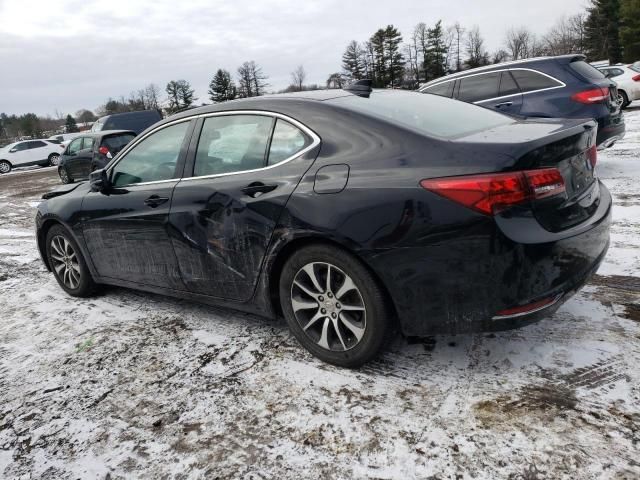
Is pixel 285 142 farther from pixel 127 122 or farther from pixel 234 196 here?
pixel 127 122

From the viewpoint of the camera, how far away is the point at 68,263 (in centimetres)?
445

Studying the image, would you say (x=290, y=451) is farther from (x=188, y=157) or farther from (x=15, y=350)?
(x=15, y=350)

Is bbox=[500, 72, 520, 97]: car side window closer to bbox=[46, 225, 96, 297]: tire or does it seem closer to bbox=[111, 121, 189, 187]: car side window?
bbox=[111, 121, 189, 187]: car side window

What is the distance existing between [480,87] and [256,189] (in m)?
5.83

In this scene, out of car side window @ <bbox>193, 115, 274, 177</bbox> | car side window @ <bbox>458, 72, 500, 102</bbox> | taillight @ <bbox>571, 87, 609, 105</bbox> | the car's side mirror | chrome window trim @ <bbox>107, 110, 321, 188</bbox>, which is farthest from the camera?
car side window @ <bbox>458, 72, 500, 102</bbox>

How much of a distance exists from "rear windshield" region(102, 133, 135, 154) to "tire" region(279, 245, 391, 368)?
1203cm

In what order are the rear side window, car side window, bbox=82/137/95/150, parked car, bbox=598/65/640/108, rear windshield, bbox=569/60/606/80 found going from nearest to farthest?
rear windshield, bbox=569/60/606/80, the rear side window, car side window, bbox=82/137/95/150, parked car, bbox=598/65/640/108

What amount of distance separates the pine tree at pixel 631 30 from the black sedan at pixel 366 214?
60344 millimetres

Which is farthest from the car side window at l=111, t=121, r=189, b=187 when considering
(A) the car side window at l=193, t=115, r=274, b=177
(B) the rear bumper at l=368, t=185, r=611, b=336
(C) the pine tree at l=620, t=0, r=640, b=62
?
(C) the pine tree at l=620, t=0, r=640, b=62

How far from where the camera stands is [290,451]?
2172mm

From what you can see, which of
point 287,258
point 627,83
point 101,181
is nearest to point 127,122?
point 101,181

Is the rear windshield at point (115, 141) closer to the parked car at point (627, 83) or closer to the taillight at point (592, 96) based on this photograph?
the taillight at point (592, 96)

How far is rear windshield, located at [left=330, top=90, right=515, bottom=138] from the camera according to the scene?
267 centimetres

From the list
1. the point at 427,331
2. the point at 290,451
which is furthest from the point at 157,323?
the point at 427,331
